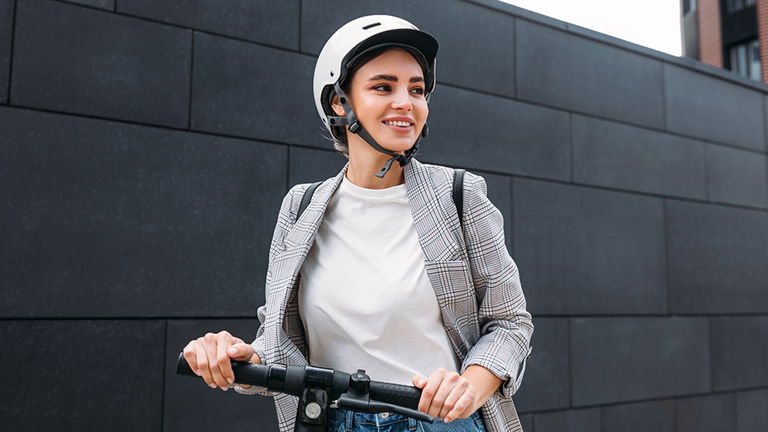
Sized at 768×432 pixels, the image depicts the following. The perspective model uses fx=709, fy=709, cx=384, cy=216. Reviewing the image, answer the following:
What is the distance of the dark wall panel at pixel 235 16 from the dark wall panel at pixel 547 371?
9.46 ft

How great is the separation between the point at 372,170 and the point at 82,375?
2.63m

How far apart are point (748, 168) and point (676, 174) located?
4.72 feet

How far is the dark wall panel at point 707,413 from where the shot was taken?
7254 millimetres

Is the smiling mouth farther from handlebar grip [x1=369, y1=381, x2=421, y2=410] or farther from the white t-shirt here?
handlebar grip [x1=369, y1=381, x2=421, y2=410]

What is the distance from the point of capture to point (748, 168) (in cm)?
838

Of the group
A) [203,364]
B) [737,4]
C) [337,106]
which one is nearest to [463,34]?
[337,106]

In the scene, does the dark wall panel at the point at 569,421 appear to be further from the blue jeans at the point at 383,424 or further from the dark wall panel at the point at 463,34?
the blue jeans at the point at 383,424

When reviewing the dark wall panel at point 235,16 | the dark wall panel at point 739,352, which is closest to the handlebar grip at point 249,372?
the dark wall panel at point 235,16

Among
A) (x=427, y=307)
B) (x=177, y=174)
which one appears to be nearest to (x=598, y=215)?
(x=177, y=174)

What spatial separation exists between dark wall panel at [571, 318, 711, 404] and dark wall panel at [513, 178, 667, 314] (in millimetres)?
183

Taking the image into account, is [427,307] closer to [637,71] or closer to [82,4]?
[82,4]

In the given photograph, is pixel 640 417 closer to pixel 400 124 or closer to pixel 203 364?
pixel 400 124

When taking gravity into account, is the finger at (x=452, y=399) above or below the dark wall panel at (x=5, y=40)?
below

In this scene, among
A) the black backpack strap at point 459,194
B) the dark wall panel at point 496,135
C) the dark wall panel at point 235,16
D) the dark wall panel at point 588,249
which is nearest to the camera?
the black backpack strap at point 459,194
